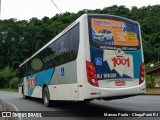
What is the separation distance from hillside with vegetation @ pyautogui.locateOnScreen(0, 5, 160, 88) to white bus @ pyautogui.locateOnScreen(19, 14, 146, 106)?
45.0 metres

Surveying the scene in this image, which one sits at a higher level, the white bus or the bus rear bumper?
the white bus

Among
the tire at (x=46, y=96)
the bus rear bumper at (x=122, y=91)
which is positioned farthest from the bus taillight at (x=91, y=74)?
the tire at (x=46, y=96)

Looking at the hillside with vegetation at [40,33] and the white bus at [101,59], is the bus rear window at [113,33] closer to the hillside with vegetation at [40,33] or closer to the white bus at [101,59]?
the white bus at [101,59]

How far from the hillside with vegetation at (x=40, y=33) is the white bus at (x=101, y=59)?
45.0 meters

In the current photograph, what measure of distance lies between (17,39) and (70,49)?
8526 cm

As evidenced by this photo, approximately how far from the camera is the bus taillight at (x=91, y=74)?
10711mm

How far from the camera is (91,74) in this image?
10766 millimetres

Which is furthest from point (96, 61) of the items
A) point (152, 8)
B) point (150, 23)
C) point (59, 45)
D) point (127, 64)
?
point (152, 8)

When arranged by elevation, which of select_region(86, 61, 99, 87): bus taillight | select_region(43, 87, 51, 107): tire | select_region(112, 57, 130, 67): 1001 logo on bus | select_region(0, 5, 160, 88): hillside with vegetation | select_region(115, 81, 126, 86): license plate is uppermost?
select_region(0, 5, 160, 88): hillside with vegetation

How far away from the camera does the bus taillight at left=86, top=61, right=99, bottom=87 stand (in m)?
10.7

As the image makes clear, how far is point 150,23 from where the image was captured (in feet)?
217

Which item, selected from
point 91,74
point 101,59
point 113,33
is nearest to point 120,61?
point 101,59

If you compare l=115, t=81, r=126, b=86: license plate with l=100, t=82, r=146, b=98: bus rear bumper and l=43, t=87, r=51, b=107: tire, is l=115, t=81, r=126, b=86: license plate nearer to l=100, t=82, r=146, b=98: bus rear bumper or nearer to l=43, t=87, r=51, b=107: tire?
l=100, t=82, r=146, b=98: bus rear bumper

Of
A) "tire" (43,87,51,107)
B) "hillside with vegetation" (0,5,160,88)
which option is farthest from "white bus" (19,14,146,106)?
"hillside with vegetation" (0,5,160,88)
